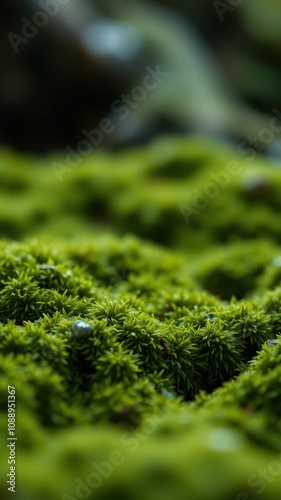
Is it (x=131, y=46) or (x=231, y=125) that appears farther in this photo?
(x=131, y=46)

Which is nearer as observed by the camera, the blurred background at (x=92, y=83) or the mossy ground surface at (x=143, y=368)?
the mossy ground surface at (x=143, y=368)

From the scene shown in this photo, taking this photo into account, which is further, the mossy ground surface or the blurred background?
the blurred background

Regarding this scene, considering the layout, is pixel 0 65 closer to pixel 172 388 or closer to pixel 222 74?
pixel 222 74

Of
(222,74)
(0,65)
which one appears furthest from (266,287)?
(222,74)

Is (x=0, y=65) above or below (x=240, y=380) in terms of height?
below

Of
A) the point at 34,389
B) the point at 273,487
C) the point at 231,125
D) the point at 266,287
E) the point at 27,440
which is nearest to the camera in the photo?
the point at 273,487

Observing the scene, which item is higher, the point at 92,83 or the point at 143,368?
the point at 143,368

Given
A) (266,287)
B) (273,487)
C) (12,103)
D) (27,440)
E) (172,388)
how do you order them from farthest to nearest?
(12,103)
(266,287)
(172,388)
(27,440)
(273,487)

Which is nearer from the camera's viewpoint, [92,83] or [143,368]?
[143,368]
